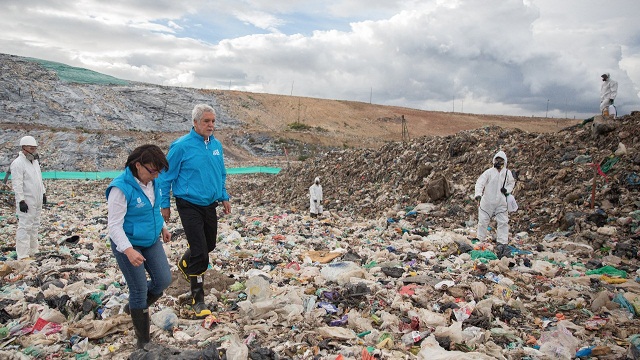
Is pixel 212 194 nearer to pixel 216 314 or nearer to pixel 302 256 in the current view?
pixel 216 314

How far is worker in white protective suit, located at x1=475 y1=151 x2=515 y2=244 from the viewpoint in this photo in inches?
265

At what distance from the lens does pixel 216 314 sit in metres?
3.84

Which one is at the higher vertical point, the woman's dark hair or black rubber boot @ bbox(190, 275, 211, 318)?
the woman's dark hair

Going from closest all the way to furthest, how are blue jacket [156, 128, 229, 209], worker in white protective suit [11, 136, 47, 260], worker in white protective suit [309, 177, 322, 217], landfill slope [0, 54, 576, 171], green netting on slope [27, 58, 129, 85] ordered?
blue jacket [156, 128, 229, 209] → worker in white protective suit [11, 136, 47, 260] → worker in white protective suit [309, 177, 322, 217] → landfill slope [0, 54, 576, 171] → green netting on slope [27, 58, 129, 85]

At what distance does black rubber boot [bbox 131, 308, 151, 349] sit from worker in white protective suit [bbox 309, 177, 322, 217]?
7.43m

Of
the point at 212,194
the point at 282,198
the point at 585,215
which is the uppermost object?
the point at 212,194

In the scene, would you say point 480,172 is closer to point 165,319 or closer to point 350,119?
point 165,319

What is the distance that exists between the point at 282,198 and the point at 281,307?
10.0 meters

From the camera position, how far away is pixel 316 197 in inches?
415

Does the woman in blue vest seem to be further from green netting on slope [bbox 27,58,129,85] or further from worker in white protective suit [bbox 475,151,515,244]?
green netting on slope [bbox 27,58,129,85]

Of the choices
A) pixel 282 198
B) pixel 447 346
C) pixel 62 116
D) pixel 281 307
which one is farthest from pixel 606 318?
pixel 62 116

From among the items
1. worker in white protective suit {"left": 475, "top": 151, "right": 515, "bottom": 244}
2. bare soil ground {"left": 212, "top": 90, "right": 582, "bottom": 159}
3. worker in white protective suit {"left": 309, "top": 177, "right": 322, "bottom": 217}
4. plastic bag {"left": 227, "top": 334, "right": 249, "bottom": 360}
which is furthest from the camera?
bare soil ground {"left": 212, "top": 90, "right": 582, "bottom": 159}

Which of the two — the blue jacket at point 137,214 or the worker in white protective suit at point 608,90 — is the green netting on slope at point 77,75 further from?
the blue jacket at point 137,214

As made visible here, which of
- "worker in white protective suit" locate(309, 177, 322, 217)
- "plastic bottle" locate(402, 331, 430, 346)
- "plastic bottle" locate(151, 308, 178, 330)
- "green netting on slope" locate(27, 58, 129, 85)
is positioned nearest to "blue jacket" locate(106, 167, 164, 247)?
"plastic bottle" locate(151, 308, 178, 330)
